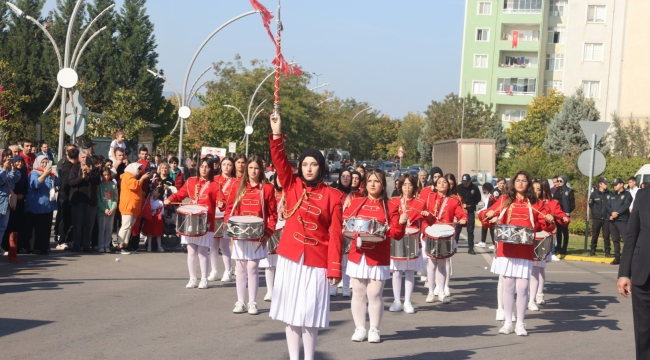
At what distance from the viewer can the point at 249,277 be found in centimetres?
1066

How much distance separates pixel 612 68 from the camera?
65.7 meters

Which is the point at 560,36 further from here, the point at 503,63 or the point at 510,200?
the point at 510,200

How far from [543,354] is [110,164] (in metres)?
11.2

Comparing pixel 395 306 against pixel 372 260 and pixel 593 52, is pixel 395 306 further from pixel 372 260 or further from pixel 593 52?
pixel 593 52

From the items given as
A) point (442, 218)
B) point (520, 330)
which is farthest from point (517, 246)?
point (442, 218)

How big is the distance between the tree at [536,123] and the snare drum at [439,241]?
5343 centimetres

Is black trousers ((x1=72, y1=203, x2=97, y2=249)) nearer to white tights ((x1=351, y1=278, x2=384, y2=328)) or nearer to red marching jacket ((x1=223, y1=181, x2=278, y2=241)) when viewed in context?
red marching jacket ((x1=223, y1=181, x2=278, y2=241))

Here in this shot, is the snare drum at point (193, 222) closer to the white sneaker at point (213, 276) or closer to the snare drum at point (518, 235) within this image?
the white sneaker at point (213, 276)

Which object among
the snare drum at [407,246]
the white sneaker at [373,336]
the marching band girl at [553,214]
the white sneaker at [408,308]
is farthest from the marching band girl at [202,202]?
the marching band girl at [553,214]

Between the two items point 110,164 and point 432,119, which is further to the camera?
point 432,119

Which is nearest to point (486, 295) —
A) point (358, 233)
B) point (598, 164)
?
point (358, 233)

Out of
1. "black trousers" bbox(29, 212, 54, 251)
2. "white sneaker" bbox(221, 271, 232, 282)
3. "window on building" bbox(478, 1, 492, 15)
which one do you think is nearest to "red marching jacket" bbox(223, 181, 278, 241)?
"white sneaker" bbox(221, 271, 232, 282)

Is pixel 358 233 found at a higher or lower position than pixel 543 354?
higher

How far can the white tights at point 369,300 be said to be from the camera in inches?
365
